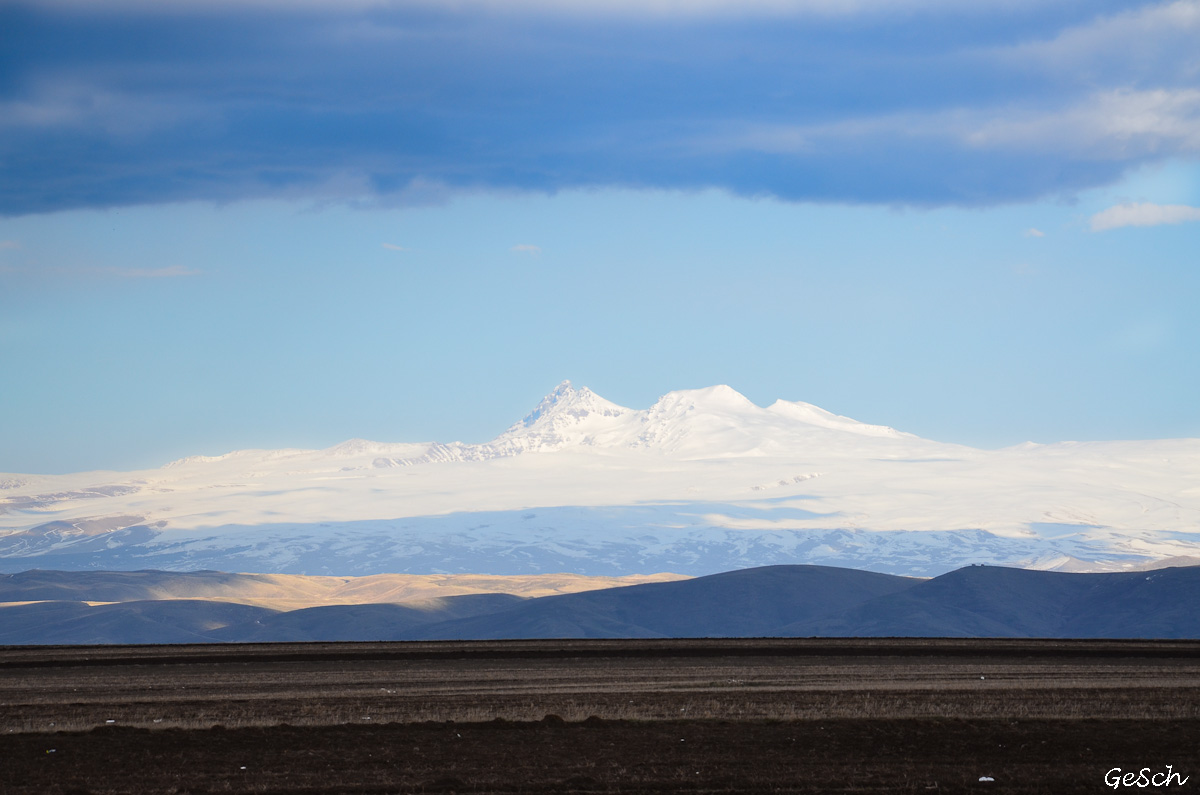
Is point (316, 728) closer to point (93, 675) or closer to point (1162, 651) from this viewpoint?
point (93, 675)

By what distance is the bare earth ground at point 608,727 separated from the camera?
24.7 meters

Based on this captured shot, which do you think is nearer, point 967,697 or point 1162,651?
point 967,697

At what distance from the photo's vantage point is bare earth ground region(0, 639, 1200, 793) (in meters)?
24.7

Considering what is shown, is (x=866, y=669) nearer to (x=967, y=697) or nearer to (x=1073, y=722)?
(x=967, y=697)

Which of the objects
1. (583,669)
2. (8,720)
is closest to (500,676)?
(583,669)

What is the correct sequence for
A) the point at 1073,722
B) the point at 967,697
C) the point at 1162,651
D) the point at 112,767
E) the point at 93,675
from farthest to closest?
the point at 1162,651 → the point at 93,675 → the point at 967,697 → the point at 1073,722 → the point at 112,767

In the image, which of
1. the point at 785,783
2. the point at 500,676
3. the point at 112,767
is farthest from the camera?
the point at 500,676

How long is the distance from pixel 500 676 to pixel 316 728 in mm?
17013

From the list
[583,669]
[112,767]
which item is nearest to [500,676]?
[583,669]

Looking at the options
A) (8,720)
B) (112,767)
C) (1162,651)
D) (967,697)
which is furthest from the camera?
(1162,651)

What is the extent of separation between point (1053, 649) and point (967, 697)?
27.1 meters

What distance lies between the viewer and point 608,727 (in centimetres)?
3052

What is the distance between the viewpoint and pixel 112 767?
2648cm

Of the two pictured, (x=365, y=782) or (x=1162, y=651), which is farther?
(x=1162, y=651)
